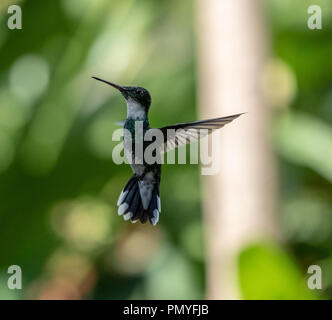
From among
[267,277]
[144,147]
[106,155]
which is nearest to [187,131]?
[144,147]

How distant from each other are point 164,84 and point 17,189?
0.37 meters

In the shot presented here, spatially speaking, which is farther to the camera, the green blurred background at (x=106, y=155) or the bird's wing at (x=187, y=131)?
the green blurred background at (x=106, y=155)

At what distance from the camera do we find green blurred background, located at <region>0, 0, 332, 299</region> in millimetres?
1120

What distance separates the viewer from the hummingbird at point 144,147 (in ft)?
1.13

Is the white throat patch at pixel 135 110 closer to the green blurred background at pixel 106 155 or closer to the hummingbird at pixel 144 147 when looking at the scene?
the hummingbird at pixel 144 147

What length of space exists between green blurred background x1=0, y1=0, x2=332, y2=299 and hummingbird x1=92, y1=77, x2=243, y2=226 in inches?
25.1

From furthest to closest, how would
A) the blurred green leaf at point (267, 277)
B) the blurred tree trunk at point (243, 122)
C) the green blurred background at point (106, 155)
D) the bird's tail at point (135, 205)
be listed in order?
1. the green blurred background at point (106, 155)
2. the blurred tree trunk at point (243, 122)
3. the blurred green leaf at point (267, 277)
4. the bird's tail at point (135, 205)

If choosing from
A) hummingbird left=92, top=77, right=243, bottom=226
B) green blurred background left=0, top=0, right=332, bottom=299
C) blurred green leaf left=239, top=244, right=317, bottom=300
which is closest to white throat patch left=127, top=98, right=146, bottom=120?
hummingbird left=92, top=77, right=243, bottom=226

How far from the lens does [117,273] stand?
1.30m

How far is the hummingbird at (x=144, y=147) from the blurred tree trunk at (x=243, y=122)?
Result: 0.79 ft

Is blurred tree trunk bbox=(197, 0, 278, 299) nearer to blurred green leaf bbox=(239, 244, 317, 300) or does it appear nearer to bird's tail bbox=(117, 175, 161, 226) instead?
blurred green leaf bbox=(239, 244, 317, 300)

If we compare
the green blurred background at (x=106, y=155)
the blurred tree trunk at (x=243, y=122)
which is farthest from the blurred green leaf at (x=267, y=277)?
the green blurred background at (x=106, y=155)
